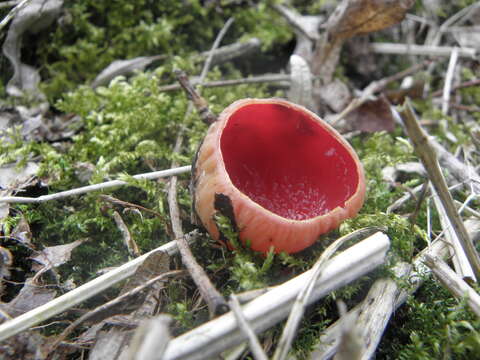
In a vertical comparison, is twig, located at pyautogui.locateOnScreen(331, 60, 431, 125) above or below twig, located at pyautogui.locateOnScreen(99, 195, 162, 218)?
below

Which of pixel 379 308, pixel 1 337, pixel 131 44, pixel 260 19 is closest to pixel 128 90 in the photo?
pixel 131 44

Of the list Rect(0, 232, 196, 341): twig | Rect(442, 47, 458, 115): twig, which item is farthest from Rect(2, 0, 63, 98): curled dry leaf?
Rect(442, 47, 458, 115): twig

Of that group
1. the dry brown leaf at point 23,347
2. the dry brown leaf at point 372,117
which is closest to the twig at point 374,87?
the dry brown leaf at point 372,117

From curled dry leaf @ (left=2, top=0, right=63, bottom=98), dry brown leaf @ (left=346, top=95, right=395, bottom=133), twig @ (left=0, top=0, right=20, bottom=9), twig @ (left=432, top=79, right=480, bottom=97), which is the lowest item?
twig @ (left=432, top=79, right=480, bottom=97)

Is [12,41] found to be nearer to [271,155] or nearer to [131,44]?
[131,44]

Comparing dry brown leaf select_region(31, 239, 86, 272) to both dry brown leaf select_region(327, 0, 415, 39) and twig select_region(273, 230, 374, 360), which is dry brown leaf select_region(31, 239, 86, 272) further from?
dry brown leaf select_region(327, 0, 415, 39)

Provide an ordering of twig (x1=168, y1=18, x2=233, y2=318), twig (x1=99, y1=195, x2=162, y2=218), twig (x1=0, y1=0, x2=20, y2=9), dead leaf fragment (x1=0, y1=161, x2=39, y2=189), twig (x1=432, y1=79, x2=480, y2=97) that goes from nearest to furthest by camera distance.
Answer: twig (x1=168, y1=18, x2=233, y2=318) → twig (x1=99, y1=195, x2=162, y2=218) → dead leaf fragment (x1=0, y1=161, x2=39, y2=189) → twig (x1=0, y1=0, x2=20, y2=9) → twig (x1=432, y1=79, x2=480, y2=97)

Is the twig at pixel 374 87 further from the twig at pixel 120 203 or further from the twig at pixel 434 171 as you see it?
the twig at pixel 120 203

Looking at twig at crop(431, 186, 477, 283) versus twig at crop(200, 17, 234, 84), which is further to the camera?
twig at crop(200, 17, 234, 84)
